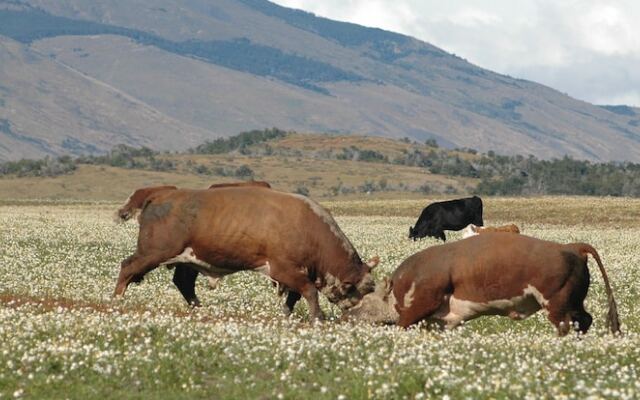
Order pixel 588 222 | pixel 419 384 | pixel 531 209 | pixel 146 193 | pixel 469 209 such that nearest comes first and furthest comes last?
pixel 419 384
pixel 146 193
pixel 469 209
pixel 588 222
pixel 531 209

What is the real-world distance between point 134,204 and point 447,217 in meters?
33.7

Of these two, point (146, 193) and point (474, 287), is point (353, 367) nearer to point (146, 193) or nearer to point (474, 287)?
point (474, 287)

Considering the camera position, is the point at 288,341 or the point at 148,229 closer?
the point at 288,341

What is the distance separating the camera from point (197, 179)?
161375mm

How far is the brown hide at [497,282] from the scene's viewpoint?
57.8 feet

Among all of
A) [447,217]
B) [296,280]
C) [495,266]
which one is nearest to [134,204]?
[296,280]

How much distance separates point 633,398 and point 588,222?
61938 millimetres

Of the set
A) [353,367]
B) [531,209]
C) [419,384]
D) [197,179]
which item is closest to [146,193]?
[353,367]

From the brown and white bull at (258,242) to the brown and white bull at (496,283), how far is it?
1128 millimetres

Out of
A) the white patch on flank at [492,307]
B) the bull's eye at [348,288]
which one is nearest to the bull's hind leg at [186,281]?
the bull's eye at [348,288]

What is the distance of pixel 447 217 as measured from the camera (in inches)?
2110

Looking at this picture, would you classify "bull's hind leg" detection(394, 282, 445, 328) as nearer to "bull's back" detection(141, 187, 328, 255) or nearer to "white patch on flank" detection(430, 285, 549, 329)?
"white patch on flank" detection(430, 285, 549, 329)

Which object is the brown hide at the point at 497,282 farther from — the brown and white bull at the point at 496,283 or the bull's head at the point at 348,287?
the bull's head at the point at 348,287

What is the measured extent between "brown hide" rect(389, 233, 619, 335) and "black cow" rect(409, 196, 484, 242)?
32.6m
